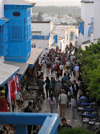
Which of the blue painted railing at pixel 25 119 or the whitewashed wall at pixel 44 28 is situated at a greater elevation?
the blue painted railing at pixel 25 119

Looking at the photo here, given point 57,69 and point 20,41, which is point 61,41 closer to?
point 57,69

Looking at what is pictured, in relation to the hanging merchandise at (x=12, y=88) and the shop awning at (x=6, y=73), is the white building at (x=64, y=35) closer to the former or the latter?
the shop awning at (x=6, y=73)

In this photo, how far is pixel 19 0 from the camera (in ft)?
67.4

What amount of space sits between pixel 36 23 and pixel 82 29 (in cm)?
609

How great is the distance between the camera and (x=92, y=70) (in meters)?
18.3

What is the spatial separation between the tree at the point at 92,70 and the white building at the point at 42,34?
82.1 ft

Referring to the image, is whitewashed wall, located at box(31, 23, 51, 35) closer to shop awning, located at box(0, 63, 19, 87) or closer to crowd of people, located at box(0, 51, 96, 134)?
crowd of people, located at box(0, 51, 96, 134)

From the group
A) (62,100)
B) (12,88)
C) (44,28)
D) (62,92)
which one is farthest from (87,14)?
(12,88)

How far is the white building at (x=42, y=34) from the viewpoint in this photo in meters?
48.5

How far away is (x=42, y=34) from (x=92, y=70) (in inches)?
1403

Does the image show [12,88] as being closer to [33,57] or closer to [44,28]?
[33,57]

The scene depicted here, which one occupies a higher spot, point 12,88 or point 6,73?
point 6,73

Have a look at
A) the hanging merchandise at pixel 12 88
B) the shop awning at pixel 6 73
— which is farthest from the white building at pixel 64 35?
the hanging merchandise at pixel 12 88

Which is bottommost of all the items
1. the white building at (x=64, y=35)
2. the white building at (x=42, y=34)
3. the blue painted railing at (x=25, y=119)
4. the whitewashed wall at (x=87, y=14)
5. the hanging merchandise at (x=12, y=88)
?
the white building at (x=64, y=35)
